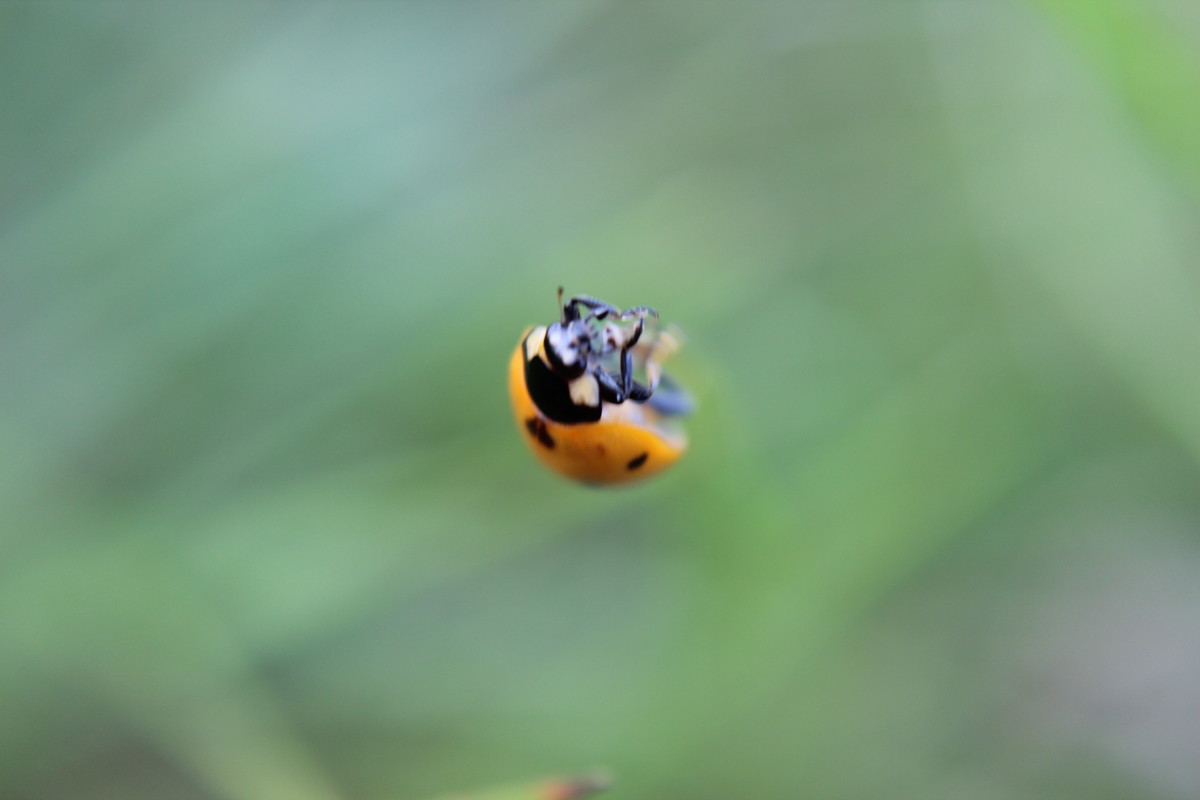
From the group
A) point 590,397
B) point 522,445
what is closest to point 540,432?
point 590,397

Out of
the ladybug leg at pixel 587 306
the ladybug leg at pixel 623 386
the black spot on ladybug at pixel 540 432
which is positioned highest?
the ladybug leg at pixel 587 306

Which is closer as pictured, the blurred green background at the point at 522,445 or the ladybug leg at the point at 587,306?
the ladybug leg at the point at 587,306

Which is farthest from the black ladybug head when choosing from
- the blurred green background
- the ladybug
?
the blurred green background

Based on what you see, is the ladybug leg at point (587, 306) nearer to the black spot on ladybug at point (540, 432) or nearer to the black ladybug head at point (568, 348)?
the black ladybug head at point (568, 348)

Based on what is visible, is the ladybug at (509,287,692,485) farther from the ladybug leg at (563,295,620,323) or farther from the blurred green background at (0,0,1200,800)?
the blurred green background at (0,0,1200,800)

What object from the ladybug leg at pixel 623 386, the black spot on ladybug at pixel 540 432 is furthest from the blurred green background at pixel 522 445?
the black spot on ladybug at pixel 540 432

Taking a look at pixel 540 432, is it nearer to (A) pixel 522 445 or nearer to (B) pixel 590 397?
(B) pixel 590 397

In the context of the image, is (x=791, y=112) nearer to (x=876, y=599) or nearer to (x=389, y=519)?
(x=876, y=599)
